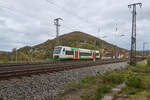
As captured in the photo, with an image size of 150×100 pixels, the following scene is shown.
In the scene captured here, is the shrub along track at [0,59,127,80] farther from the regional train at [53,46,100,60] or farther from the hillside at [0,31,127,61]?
the hillside at [0,31,127,61]

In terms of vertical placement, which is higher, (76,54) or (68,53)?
(68,53)

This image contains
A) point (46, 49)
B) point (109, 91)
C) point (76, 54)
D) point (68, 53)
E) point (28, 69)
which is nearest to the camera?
point (109, 91)

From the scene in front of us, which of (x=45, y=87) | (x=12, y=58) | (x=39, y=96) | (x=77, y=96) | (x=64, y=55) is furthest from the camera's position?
(x=12, y=58)

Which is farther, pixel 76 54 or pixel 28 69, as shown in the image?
pixel 76 54

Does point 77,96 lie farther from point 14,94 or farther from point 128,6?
point 128,6

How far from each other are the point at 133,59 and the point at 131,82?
1468cm

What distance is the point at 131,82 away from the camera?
8031 millimetres

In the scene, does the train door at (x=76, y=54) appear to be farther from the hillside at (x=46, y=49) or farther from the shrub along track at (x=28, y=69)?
the shrub along track at (x=28, y=69)

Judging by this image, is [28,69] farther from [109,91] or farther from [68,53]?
[68,53]

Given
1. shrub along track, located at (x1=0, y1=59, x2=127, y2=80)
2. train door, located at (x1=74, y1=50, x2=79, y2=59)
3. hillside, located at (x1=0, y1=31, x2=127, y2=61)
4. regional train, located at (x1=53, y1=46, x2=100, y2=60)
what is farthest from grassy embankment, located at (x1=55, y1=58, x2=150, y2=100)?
hillside, located at (x1=0, y1=31, x2=127, y2=61)

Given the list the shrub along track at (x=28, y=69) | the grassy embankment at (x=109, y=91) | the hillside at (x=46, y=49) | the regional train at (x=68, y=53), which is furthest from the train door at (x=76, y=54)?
the grassy embankment at (x=109, y=91)

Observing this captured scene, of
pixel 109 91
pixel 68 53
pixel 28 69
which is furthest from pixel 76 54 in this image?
pixel 109 91

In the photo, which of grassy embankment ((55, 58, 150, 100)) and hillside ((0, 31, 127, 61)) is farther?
hillside ((0, 31, 127, 61))

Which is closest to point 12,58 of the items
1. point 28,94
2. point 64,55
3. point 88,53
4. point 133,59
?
point 64,55
